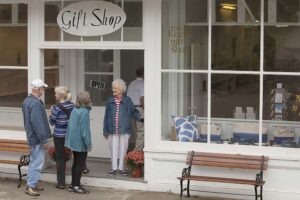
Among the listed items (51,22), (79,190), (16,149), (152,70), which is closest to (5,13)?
(51,22)

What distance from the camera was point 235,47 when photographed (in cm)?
838

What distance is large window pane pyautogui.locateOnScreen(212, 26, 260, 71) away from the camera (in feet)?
27.1

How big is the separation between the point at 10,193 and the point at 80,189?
1022 mm

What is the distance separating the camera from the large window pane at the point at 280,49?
820 centimetres

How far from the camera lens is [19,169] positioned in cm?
906

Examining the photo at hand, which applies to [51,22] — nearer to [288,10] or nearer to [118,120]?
[118,120]

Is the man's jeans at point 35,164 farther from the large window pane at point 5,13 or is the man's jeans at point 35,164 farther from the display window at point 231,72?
the large window pane at point 5,13

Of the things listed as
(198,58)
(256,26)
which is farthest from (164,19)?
(256,26)

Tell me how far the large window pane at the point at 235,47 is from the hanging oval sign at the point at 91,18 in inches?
56.4

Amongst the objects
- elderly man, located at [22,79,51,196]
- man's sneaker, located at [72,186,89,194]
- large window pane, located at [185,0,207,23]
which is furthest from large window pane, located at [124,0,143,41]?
man's sneaker, located at [72,186,89,194]

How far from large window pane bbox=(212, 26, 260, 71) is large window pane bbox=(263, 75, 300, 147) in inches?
13.9

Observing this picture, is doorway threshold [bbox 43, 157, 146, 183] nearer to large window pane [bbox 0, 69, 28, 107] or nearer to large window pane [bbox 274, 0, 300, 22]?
large window pane [bbox 0, 69, 28, 107]

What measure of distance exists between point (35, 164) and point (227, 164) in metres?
2.72

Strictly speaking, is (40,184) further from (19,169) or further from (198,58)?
(198,58)
